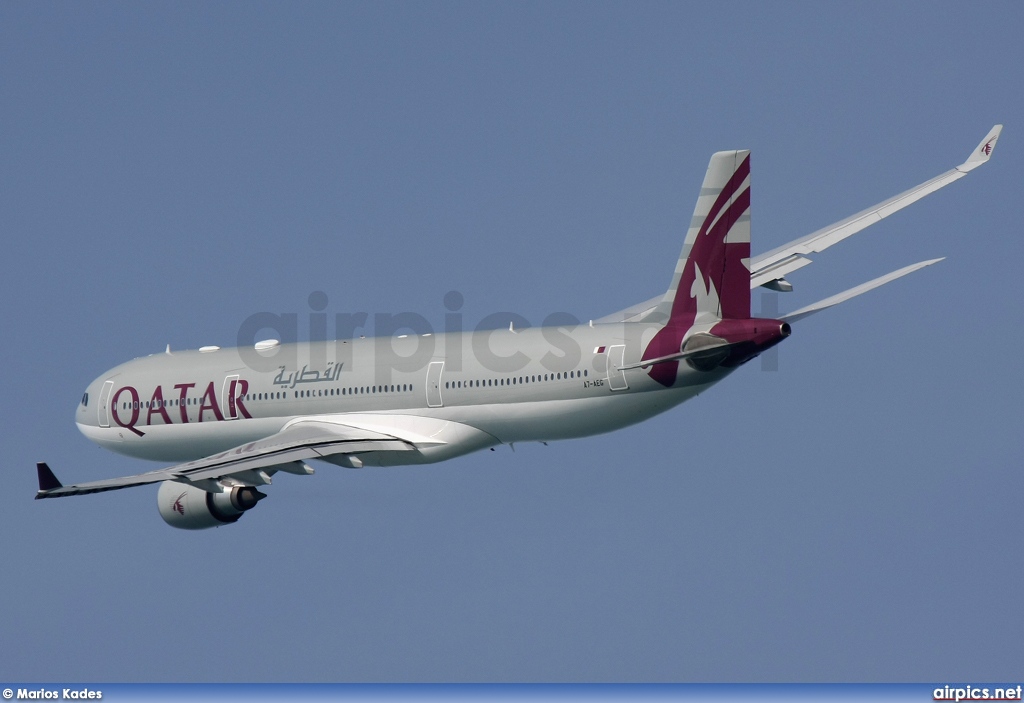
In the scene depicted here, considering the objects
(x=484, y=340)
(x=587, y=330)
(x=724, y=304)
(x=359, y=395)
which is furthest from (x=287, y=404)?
(x=724, y=304)

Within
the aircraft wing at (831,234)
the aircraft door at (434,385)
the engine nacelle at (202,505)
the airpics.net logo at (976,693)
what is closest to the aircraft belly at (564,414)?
the aircraft door at (434,385)

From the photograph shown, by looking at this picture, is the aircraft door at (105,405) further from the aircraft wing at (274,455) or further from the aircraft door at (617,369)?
the aircraft door at (617,369)

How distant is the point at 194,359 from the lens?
63.3 m

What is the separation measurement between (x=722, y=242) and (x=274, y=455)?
1581 cm

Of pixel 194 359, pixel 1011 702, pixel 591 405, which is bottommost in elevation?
pixel 1011 702

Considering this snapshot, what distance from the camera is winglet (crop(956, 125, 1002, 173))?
56.0 meters

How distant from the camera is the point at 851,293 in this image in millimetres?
49688

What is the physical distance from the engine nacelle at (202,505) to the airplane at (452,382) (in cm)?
5

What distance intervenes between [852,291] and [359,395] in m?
17.4

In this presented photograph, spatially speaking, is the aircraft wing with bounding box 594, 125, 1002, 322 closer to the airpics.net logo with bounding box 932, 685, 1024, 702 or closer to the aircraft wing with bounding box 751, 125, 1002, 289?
the aircraft wing with bounding box 751, 125, 1002, 289

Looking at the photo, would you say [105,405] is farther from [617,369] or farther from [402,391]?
[617,369]

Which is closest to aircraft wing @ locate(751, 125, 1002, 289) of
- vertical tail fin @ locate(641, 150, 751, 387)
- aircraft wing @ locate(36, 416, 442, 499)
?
vertical tail fin @ locate(641, 150, 751, 387)

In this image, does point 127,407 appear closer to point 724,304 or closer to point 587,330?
point 587,330

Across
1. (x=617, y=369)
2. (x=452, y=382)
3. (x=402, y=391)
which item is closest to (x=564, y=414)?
(x=617, y=369)
